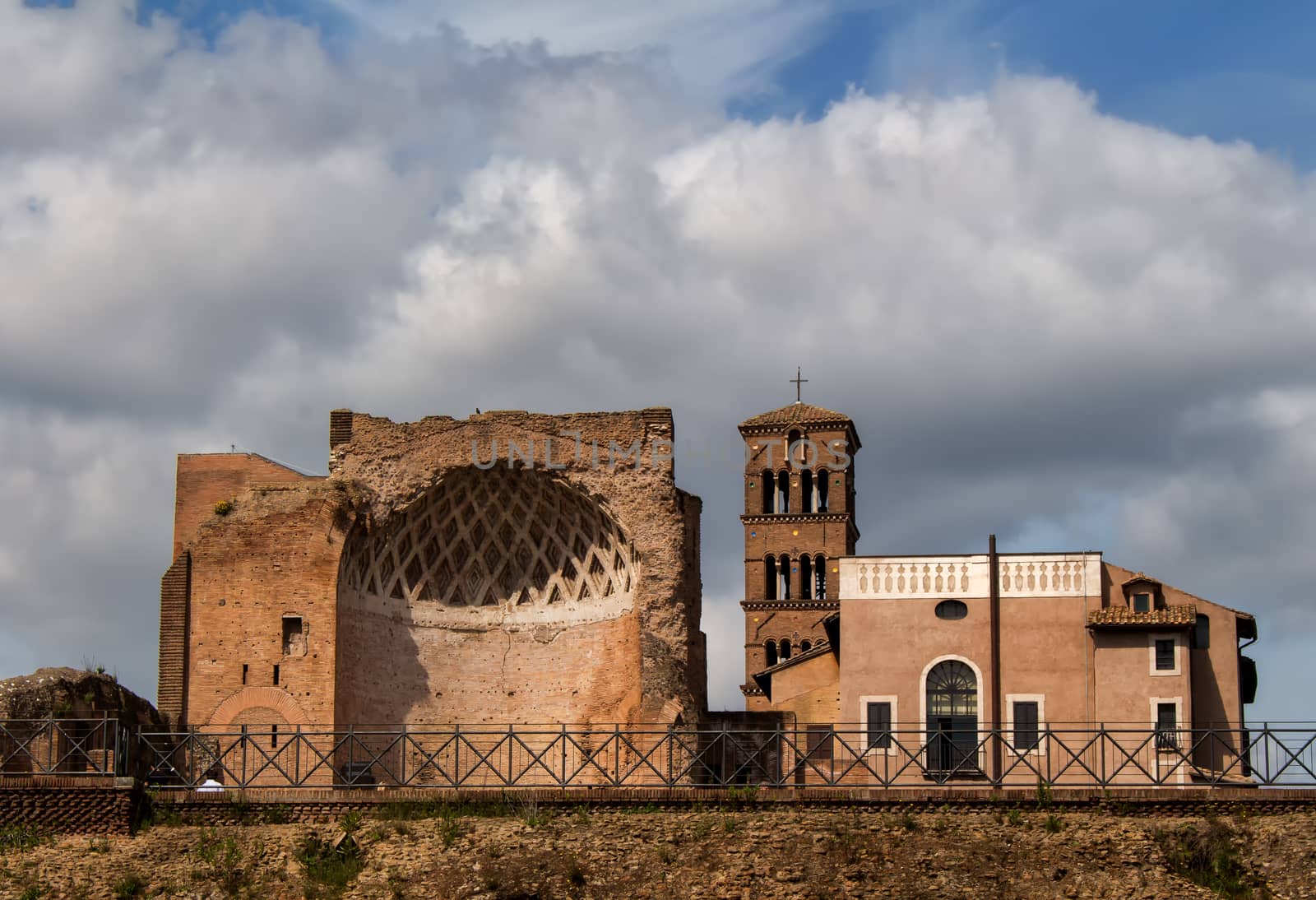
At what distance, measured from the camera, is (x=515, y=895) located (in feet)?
88.6

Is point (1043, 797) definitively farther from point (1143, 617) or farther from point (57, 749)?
point (57, 749)

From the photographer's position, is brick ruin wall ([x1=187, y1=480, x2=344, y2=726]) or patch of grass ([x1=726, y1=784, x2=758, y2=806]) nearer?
patch of grass ([x1=726, y1=784, x2=758, y2=806])

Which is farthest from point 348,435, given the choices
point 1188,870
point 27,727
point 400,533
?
point 1188,870

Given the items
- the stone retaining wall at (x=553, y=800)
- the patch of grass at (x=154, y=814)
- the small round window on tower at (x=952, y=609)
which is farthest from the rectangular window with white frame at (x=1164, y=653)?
the patch of grass at (x=154, y=814)

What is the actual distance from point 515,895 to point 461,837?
1.85 metres

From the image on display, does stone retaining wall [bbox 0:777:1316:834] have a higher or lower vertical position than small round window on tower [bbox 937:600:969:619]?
lower

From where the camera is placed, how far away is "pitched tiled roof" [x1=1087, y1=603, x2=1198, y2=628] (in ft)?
114

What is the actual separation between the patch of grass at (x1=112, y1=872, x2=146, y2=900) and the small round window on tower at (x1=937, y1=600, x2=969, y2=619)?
15.4 meters

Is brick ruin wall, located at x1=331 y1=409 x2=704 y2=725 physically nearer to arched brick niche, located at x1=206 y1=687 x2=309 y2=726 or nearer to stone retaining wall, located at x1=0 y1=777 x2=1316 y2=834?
arched brick niche, located at x1=206 y1=687 x2=309 y2=726

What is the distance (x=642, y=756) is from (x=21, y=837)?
30.4 ft

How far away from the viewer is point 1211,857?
2777 centimetres

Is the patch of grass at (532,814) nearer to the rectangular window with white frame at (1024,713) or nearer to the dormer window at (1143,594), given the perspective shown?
the rectangular window with white frame at (1024,713)

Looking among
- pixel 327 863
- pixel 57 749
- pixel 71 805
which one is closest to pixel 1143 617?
pixel 327 863

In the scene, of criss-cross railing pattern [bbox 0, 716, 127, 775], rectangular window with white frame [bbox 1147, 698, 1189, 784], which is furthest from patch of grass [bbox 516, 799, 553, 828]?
rectangular window with white frame [bbox 1147, 698, 1189, 784]
